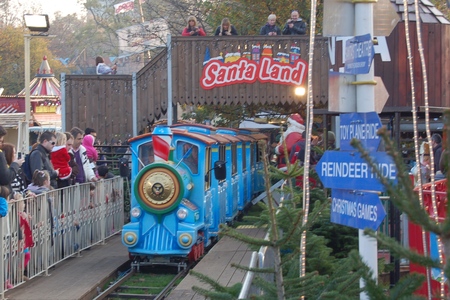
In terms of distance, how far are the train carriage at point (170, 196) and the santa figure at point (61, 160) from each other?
3.58 feet

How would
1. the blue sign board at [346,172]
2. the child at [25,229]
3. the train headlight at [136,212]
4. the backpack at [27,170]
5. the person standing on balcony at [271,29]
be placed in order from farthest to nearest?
the person standing on balcony at [271,29] → the train headlight at [136,212] → the backpack at [27,170] → the child at [25,229] → the blue sign board at [346,172]

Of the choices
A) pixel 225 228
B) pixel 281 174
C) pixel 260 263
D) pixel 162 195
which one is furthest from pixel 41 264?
pixel 225 228

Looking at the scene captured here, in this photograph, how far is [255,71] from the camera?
18.2m

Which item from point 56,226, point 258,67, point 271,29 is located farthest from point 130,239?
point 271,29

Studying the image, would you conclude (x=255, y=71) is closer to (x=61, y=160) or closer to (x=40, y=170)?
(x=61, y=160)

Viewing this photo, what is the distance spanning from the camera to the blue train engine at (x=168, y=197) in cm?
1167

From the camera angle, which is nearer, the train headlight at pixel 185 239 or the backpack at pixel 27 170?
the backpack at pixel 27 170

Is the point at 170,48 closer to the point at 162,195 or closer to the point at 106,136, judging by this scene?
the point at 106,136

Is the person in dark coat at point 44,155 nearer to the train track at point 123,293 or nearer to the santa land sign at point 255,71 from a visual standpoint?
the train track at point 123,293

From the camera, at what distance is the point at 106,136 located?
1884 centimetres

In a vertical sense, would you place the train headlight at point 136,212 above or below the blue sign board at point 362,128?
below

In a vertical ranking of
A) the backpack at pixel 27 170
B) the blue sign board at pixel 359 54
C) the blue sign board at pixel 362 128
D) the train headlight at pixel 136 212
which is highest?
the blue sign board at pixel 359 54

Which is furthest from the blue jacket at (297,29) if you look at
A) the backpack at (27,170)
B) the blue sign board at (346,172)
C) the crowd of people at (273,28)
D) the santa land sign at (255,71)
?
the blue sign board at (346,172)

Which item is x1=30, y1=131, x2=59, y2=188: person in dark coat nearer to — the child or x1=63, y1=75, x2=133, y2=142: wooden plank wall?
the child
